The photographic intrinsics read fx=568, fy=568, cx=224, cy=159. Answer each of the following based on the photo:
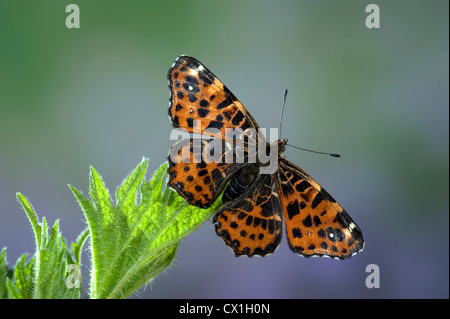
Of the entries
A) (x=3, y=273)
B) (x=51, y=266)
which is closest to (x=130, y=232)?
(x=51, y=266)

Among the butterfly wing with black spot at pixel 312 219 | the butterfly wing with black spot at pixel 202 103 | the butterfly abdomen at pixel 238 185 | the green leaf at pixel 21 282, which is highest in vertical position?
the butterfly wing with black spot at pixel 202 103

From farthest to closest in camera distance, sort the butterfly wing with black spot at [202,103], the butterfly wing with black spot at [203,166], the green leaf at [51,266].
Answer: the butterfly wing with black spot at [202,103], the butterfly wing with black spot at [203,166], the green leaf at [51,266]

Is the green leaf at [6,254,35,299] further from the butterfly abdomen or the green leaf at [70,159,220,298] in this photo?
the butterfly abdomen

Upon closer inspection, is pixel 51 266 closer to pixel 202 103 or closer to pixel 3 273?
pixel 3 273

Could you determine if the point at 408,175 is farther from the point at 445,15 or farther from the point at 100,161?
the point at 100,161

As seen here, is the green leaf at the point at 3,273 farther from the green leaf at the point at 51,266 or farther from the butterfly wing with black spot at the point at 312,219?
the butterfly wing with black spot at the point at 312,219

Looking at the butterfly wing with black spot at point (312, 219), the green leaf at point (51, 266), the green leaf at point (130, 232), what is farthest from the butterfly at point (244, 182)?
the green leaf at point (51, 266)
